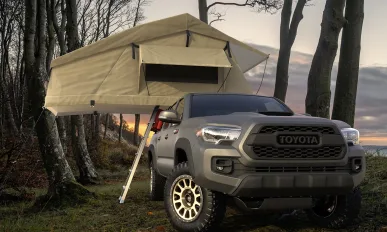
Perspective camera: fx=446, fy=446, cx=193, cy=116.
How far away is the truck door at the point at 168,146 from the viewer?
7.46 meters

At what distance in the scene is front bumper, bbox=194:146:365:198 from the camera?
212 inches

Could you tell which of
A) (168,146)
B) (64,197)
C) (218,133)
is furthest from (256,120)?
(64,197)

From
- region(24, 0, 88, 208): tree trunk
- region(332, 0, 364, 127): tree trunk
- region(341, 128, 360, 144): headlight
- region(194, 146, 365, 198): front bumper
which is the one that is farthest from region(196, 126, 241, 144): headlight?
region(332, 0, 364, 127): tree trunk

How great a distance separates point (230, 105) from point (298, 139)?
1.88 m

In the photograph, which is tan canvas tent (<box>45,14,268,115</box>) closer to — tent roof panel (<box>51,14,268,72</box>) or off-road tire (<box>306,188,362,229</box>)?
tent roof panel (<box>51,14,268,72</box>)

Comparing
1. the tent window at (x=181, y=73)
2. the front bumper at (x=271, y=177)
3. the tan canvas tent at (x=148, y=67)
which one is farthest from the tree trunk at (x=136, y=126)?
the front bumper at (x=271, y=177)

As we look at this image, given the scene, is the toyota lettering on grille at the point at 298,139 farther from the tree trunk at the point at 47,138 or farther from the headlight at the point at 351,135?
the tree trunk at the point at 47,138

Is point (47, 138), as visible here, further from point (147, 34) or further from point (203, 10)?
point (203, 10)

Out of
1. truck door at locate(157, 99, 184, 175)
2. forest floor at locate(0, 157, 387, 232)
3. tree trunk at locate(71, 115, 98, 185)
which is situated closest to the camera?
forest floor at locate(0, 157, 387, 232)

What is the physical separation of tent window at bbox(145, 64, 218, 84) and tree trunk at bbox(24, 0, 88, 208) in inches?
112

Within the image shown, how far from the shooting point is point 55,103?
985 cm

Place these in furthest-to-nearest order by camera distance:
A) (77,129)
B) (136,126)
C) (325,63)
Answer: (136,126)
(77,129)
(325,63)

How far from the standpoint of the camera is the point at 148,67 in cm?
999

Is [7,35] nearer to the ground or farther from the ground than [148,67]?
farther from the ground
